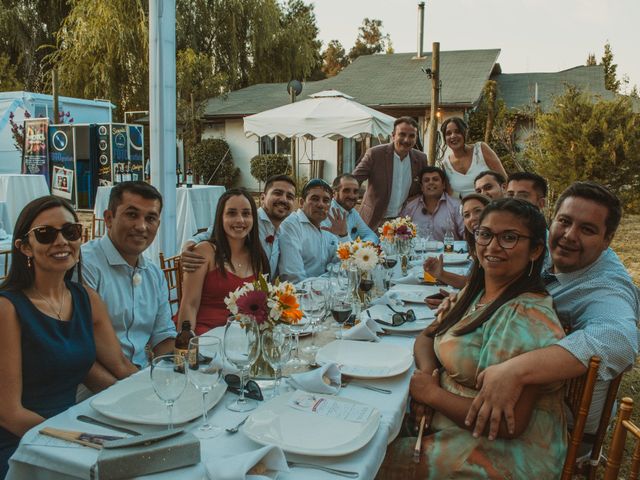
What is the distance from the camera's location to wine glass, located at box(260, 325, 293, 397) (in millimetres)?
2039

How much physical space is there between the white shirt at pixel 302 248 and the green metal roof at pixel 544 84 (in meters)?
16.2

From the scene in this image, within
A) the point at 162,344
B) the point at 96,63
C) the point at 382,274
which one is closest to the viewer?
the point at 162,344

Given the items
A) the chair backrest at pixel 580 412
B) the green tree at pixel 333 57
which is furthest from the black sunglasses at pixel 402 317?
the green tree at pixel 333 57

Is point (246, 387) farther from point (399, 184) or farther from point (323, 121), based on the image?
point (323, 121)

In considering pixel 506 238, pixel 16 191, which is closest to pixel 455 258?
pixel 506 238

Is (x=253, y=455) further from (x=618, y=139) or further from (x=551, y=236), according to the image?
(x=618, y=139)

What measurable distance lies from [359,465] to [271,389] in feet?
1.87

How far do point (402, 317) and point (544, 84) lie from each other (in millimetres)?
20754

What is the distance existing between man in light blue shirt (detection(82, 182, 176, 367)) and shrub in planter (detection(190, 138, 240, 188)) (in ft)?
55.2

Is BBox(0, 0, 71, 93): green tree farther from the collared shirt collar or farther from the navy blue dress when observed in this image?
the navy blue dress

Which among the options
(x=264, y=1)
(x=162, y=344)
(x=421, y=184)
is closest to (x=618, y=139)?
(x=421, y=184)

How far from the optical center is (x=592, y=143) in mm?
12008

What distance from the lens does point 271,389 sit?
2047mm

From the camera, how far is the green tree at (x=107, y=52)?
17.6 meters
